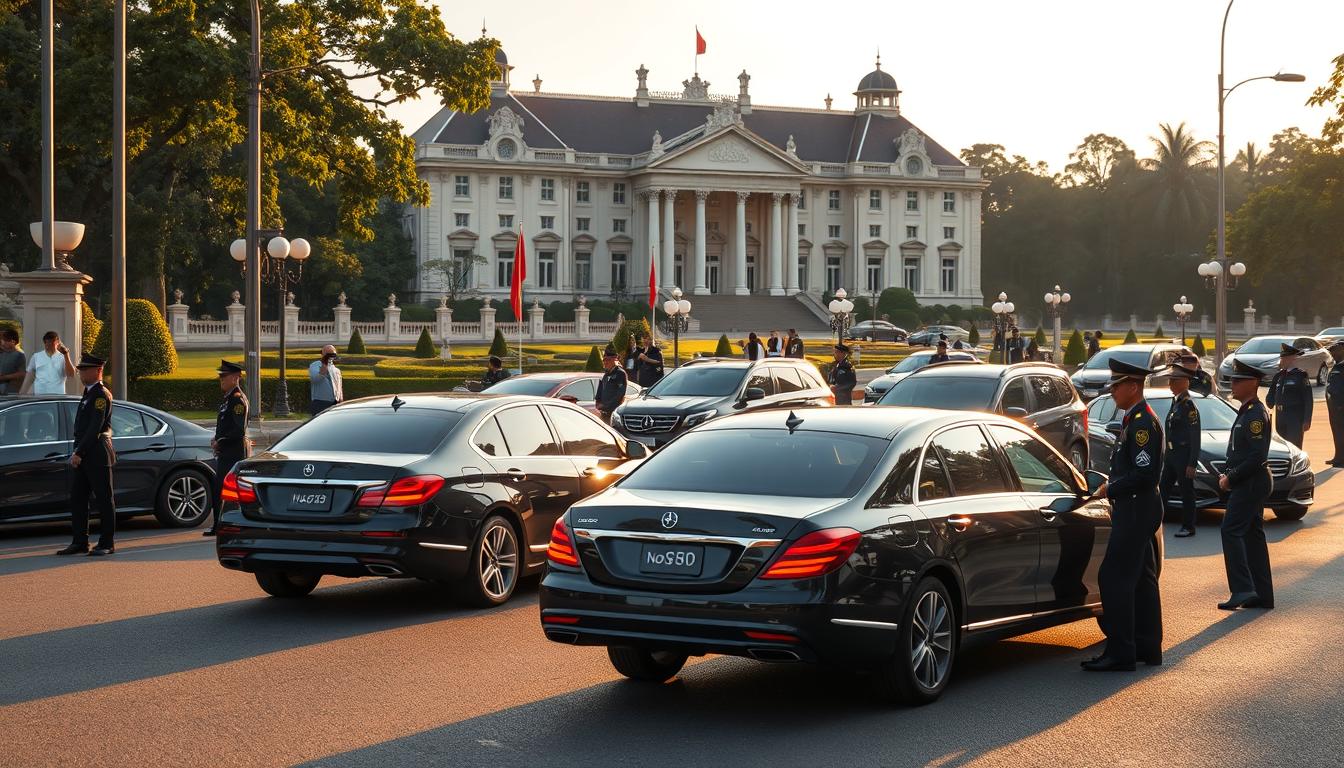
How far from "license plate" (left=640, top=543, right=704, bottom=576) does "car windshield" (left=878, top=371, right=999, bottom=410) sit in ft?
38.7

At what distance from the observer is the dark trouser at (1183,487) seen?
14.9 metres

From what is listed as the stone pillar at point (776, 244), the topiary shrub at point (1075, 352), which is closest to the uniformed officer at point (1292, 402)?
the topiary shrub at point (1075, 352)

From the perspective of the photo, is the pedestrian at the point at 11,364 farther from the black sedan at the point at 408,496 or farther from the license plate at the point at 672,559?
the license plate at the point at 672,559

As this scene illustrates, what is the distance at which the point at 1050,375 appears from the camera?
20391 mm

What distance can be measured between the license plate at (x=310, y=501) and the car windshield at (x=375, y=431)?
491 mm

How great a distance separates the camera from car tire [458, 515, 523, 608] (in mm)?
11047

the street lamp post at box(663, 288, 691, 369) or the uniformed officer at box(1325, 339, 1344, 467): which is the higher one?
the street lamp post at box(663, 288, 691, 369)

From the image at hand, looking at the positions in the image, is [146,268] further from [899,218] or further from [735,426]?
[899,218]

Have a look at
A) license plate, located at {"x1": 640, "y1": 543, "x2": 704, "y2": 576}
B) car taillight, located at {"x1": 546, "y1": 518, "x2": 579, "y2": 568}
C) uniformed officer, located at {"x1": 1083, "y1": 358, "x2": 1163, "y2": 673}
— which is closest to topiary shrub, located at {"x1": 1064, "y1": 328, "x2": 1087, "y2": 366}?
uniformed officer, located at {"x1": 1083, "y1": 358, "x2": 1163, "y2": 673}

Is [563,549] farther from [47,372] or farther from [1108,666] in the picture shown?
[47,372]

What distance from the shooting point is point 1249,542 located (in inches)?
448

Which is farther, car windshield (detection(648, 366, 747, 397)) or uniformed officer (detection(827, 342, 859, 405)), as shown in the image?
uniformed officer (detection(827, 342, 859, 405))

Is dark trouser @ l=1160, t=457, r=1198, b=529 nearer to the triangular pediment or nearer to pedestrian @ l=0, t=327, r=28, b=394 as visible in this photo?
pedestrian @ l=0, t=327, r=28, b=394

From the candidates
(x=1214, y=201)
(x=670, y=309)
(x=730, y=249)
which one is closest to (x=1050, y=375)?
(x=670, y=309)
